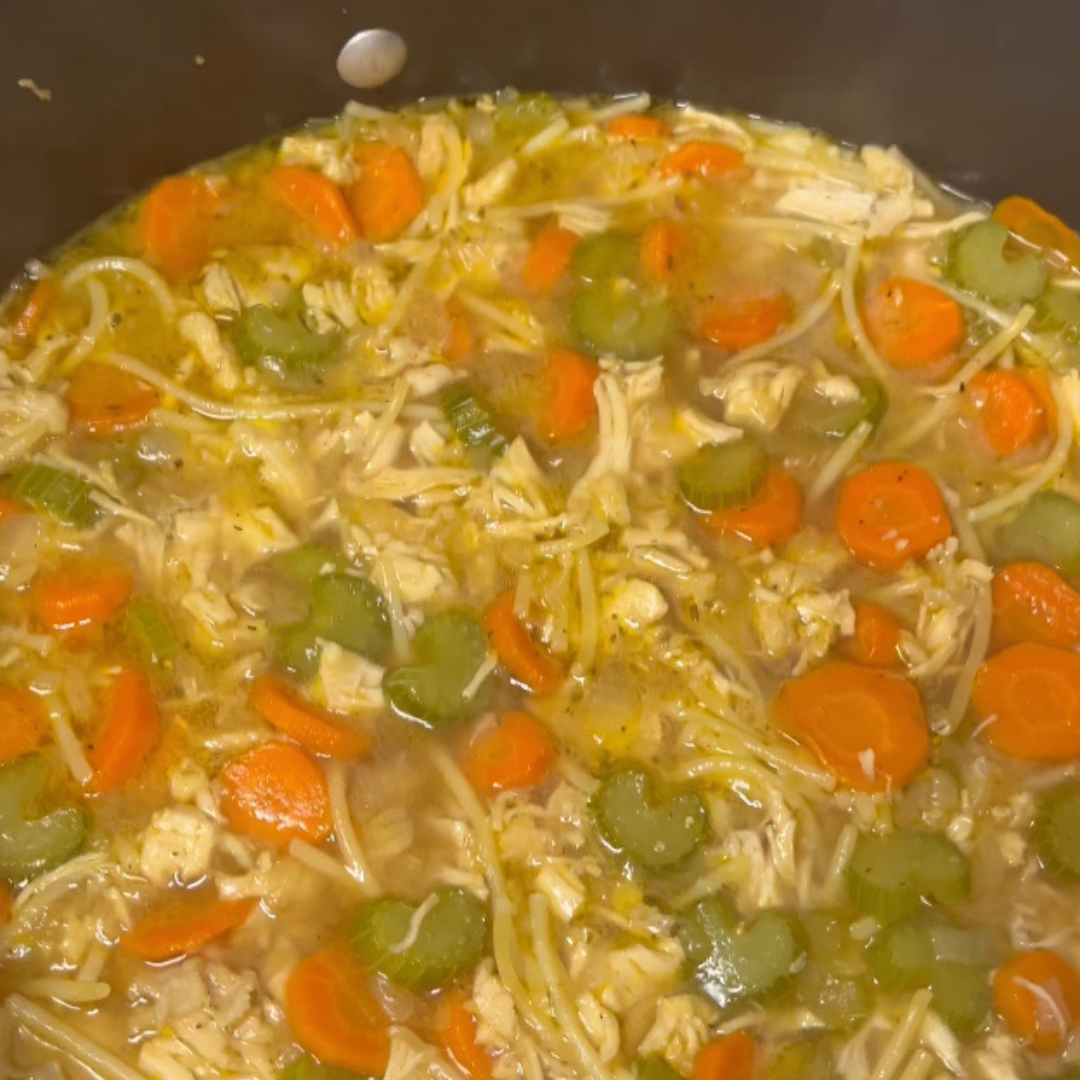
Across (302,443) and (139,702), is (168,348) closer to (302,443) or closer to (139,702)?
(302,443)

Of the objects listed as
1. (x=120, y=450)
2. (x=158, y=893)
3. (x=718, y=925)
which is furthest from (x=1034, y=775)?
(x=120, y=450)

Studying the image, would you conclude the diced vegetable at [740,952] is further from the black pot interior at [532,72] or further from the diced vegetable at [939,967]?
the black pot interior at [532,72]

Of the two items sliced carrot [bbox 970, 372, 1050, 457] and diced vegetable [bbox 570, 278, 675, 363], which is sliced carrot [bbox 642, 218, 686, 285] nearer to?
diced vegetable [bbox 570, 278, 675, 363]

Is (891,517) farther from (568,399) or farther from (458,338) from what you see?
(458,338)

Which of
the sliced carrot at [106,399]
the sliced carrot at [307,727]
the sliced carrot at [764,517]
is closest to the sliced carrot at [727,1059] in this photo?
the sliced carrot at [307,727]

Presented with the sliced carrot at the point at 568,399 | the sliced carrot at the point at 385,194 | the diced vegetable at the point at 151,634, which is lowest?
the diced vegetable at the point at 151,634

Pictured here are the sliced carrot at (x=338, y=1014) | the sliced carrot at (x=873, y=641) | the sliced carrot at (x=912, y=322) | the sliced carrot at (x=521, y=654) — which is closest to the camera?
the sliced carrot at (x=338, y=1014)
